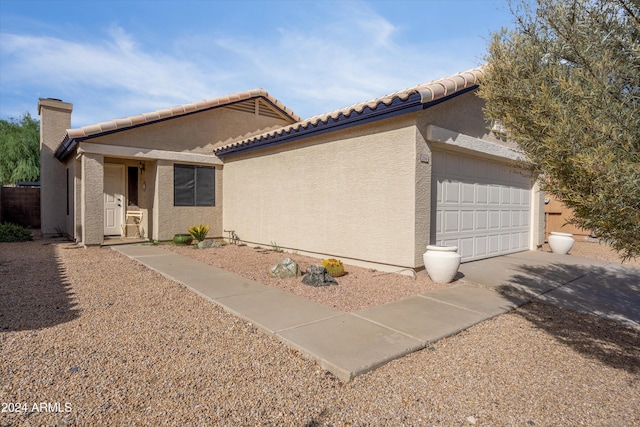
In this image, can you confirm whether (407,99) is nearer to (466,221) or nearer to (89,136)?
(466,221)

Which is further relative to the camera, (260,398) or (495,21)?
(495,21)

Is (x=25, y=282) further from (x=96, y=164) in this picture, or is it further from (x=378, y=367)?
(x=378, y=367)

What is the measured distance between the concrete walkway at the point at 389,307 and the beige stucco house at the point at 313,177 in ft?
4.18

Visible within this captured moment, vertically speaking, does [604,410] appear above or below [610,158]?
below

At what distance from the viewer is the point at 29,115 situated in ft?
80.4

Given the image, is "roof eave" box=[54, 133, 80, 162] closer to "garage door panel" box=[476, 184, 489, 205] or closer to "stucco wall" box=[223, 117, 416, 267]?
"stucco wall" box=[223, 117, 416, 267]

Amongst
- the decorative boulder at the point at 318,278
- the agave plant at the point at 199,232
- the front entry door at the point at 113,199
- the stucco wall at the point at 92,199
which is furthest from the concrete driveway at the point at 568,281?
the front entry door at the point at 113,199

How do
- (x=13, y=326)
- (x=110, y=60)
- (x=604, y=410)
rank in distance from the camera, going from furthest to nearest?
(x=110, y=60) → (x=13, y=326) → (x=604, y=410)

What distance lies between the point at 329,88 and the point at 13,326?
12.6 m

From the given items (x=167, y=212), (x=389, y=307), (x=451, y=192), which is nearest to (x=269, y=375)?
(x=389, y=307)

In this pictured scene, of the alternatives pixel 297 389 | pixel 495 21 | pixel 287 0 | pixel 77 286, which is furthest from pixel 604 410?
pixel 287 0

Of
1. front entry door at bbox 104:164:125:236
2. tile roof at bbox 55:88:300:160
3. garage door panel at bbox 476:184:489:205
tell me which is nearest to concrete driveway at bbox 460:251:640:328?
garage door panel at bbox 476:184:489:205

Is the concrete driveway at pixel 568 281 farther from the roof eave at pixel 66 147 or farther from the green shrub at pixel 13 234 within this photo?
the green shrub at pixel 13 234

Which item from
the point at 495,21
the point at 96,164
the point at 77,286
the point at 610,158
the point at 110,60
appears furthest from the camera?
the point at 110,60
